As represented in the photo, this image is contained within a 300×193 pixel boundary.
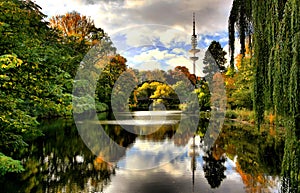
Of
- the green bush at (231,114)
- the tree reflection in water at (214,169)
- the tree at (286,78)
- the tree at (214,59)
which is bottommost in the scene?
the tree reflection in water at (214,169)

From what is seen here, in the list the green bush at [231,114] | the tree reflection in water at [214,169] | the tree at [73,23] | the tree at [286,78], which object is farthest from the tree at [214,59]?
the tree at [286,78]

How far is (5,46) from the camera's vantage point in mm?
4594

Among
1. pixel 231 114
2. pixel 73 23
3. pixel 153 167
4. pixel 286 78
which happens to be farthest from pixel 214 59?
pixel 286 78

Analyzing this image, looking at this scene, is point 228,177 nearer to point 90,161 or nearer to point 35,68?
point 90,161

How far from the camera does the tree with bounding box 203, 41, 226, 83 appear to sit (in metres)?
36.1

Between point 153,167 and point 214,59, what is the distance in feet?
103

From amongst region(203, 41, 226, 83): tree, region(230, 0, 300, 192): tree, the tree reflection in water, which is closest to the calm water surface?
the tree reflection in water

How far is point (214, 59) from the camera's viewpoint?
1480 inches

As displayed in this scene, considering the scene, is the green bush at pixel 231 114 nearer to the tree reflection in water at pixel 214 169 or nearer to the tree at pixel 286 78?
the tree reflection in water at pixel 214 169

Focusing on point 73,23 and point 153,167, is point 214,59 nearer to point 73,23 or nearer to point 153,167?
point 73,23

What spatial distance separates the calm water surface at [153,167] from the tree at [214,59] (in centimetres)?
2448

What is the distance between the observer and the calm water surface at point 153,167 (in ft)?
19.8

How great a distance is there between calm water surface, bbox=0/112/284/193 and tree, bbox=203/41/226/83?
80.3 ft

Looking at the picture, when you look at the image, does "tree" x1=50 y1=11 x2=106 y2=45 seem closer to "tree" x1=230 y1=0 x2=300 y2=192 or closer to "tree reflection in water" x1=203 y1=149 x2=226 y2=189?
"tree reflection in water" x1=203 y1=149 x2=226 y2=189
